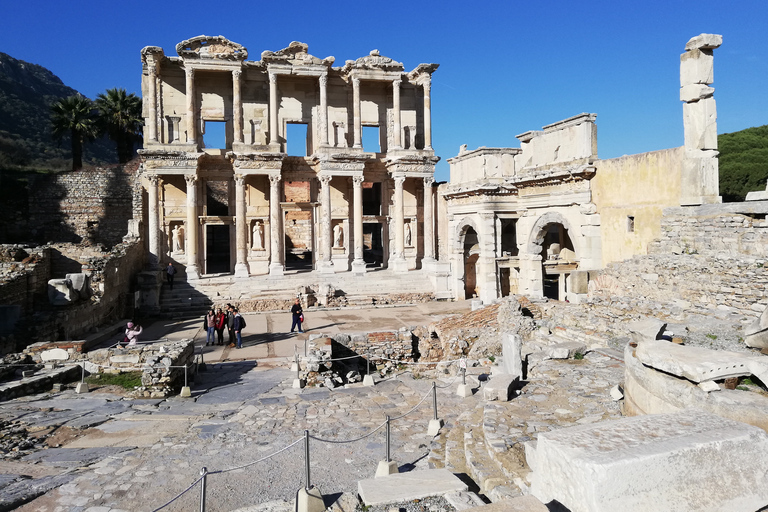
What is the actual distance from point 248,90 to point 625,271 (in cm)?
2129

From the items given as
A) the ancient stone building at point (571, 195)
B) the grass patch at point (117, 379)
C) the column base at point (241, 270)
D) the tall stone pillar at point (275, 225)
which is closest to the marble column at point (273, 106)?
the tall stone pillar at point (275, 225)

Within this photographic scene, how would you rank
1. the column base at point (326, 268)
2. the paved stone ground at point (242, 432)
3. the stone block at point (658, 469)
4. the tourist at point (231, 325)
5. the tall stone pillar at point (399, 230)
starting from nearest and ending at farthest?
the stone block at point (658, 469), the paved stone ground at point (242, 432), the tourist at point (231, 325), the column base at point (326, 268), the tall stone pillar at point (399, 230)

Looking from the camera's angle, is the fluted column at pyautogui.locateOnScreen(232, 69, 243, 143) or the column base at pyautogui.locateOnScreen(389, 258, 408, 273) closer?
the fluted column at pyautogui.locateOnScreen(232, 69, 243, 143)

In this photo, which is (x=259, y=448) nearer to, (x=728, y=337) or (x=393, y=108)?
(x=728, y=337)

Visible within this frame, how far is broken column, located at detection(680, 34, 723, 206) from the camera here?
1218cm

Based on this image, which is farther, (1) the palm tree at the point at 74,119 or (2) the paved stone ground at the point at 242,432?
(1) the palm tree at the point at 74,119

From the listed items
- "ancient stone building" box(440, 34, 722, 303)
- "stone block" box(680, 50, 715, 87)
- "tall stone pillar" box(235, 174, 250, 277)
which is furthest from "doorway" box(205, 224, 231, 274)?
"stone block" box(680, 50, 715, 87)

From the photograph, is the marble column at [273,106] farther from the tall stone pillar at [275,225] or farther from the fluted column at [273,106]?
the tall stone pillar at [275,225]

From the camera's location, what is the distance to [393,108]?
2895 cm

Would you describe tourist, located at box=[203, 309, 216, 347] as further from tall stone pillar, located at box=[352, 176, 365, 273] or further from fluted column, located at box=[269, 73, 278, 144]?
fluted column, located at box=[269, 73, 278, 144]

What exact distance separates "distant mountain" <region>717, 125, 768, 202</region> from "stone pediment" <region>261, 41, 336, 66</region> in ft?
80.4

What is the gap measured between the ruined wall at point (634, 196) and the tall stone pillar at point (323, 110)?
1545cm

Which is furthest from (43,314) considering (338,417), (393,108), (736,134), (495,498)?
(736,134)

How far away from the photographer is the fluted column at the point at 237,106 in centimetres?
2583
